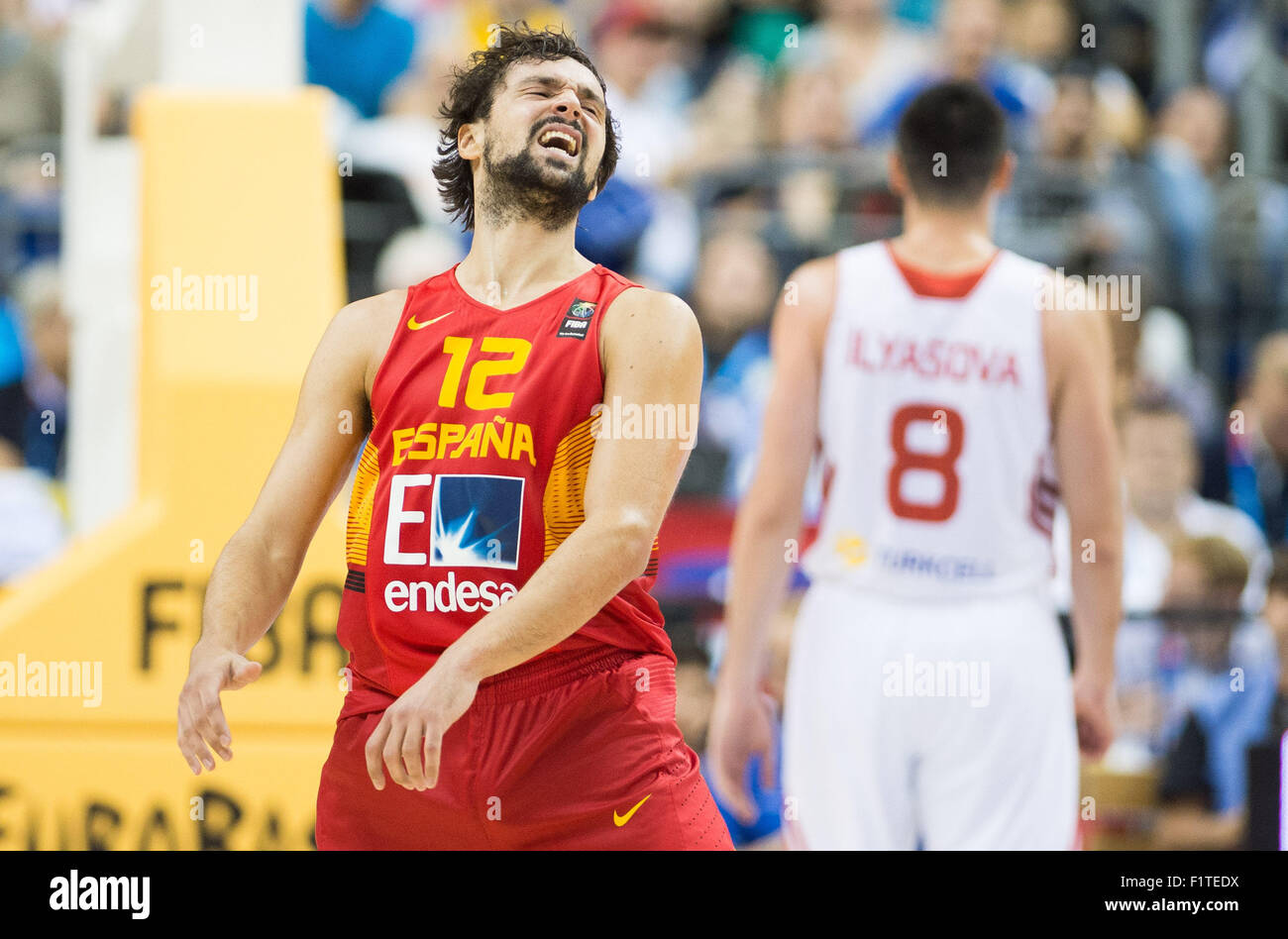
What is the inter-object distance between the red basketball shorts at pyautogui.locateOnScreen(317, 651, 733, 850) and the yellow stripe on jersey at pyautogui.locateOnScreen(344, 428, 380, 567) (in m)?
0.29

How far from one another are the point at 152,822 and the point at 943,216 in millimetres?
2772

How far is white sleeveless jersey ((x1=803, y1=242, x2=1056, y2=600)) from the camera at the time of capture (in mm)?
4570

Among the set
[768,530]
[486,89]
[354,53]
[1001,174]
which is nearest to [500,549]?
[486,89]

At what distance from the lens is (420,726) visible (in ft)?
8.34

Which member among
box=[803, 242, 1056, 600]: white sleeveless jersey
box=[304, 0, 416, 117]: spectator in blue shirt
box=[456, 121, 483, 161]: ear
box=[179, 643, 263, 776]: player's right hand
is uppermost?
box=[304, 0, 416, 117]: spectator in blue shirt

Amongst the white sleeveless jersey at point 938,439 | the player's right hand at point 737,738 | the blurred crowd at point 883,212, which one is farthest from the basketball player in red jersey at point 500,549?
the blurred crowd at point 883,212

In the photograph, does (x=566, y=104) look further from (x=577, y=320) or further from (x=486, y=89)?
(x=577, y=320)

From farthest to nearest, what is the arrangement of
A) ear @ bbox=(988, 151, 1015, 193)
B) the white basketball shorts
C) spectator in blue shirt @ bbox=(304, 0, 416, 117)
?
spectator in blue shirt @ bbox=(304, 0, 416, 117) < ear @ bbox=(988, 151, 1015, 193) < the white basketball shorts

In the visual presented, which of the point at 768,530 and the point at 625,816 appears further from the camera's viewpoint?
the point at 768,530

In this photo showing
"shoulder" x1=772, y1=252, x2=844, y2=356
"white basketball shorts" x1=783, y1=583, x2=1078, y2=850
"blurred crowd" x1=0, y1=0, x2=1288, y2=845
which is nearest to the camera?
"white basketball shorts" x1=783, y1=583, x2=1078, y2=850

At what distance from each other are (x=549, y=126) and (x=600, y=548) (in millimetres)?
844

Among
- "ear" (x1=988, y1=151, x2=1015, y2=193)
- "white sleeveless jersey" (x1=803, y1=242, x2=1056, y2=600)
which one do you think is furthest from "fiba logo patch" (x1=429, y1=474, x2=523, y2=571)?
"ear" (x1=988, y1=151, x2=1015, y2=193)

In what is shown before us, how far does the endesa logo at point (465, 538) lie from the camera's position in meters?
2.87

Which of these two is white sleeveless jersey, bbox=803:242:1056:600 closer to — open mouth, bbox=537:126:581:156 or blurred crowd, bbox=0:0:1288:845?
blurred crowd, bbox=0:0:1288:845
